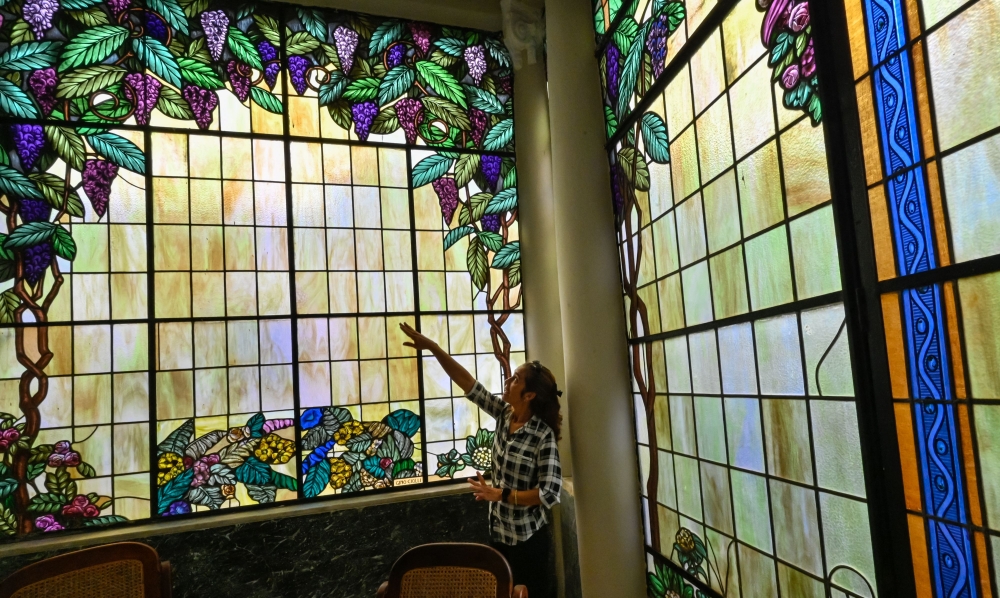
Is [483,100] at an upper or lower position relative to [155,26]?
lower

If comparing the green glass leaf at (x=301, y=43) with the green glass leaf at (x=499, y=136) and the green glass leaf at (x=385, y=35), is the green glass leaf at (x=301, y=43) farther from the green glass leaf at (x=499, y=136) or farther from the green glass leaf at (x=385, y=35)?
the green glass leaf at (x=499, y=136)

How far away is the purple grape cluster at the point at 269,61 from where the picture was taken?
373 centimetres

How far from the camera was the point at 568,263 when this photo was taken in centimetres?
322

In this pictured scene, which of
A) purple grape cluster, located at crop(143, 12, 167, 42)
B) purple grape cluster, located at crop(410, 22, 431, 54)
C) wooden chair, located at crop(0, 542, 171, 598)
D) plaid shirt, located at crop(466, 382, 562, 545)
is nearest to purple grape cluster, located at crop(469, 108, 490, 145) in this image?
purple grape cluster, located at crop(410, 22, 431, 54)

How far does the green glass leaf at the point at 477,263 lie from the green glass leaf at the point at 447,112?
80cm

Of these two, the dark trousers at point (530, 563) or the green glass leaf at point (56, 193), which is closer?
the dark trousers at point (530, 563)

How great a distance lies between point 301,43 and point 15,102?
5.21 feet

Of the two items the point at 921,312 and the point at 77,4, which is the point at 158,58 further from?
the point at 921,312

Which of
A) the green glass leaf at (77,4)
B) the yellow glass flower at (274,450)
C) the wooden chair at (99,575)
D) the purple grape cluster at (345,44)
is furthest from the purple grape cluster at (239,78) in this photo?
the wooden chair at (99,575)

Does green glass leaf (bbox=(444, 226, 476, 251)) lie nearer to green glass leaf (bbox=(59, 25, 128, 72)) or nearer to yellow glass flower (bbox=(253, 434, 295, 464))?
yellow glass flower (bbox=(253, 434, 295, 464))

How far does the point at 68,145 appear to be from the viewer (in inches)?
130

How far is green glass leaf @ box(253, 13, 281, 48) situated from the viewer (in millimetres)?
3732

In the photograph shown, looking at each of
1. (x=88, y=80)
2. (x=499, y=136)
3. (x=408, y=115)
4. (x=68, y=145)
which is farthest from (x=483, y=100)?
(x=68, y=145)

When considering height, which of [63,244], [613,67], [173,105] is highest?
[173,105]
